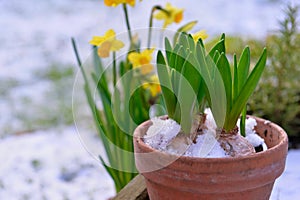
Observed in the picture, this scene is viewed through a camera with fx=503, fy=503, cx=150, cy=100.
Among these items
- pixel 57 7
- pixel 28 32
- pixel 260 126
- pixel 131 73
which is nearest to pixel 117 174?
pixel 131 73

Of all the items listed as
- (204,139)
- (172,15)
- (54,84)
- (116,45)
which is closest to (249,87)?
(204,139)

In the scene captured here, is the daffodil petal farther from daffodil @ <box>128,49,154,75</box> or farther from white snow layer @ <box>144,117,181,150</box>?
white snow layer @ <box>144,117,181,150</box>

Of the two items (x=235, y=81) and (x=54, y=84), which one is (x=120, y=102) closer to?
(x=235, y=81)

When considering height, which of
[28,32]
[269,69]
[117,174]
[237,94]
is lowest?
[28,32]

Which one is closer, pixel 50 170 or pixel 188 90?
pixel 188 90

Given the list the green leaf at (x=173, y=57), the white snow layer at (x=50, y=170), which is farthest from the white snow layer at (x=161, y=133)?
the white snow layer at (x=50, y=170)

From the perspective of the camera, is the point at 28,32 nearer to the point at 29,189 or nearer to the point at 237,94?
the point at 29,189
